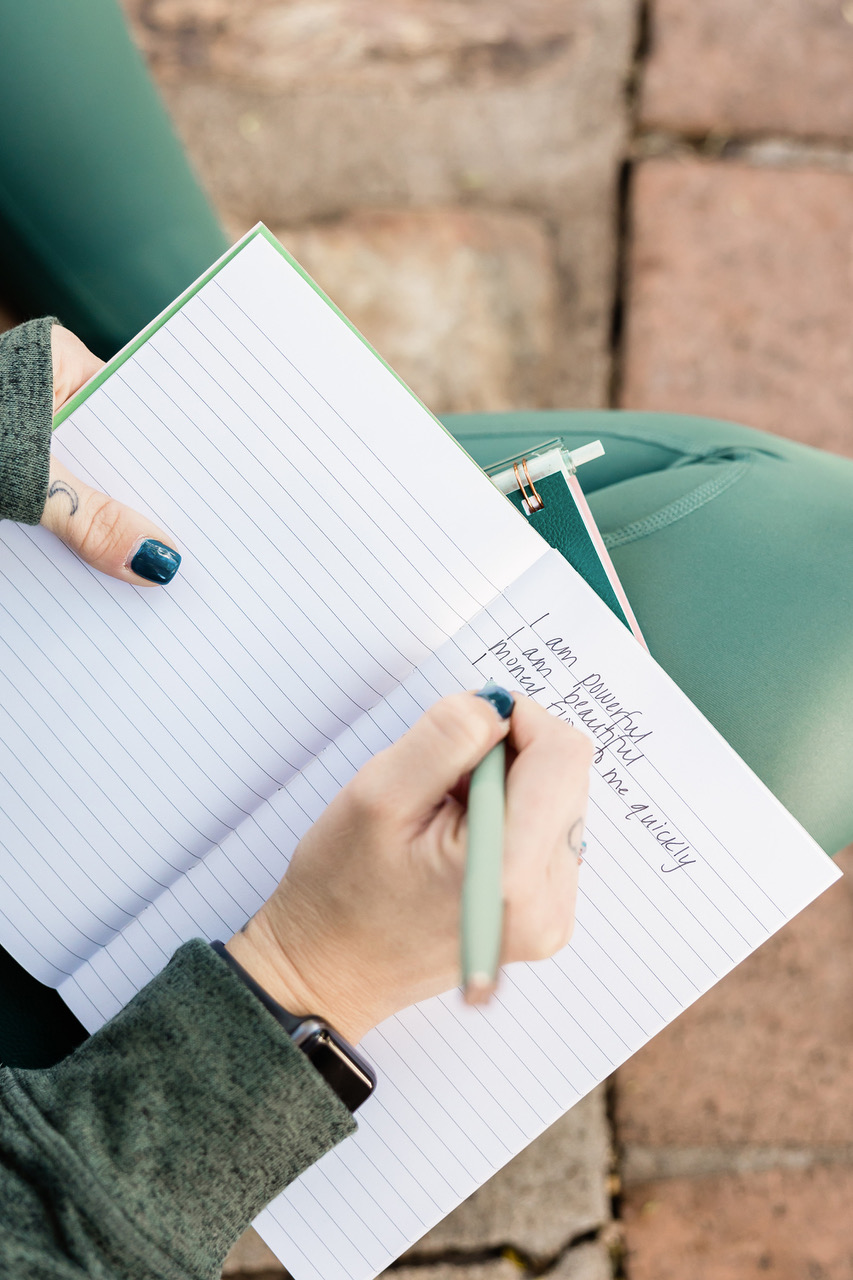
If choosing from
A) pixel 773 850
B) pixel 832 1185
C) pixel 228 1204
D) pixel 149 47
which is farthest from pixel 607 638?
pixel 149 47

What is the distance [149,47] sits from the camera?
4.07 feet

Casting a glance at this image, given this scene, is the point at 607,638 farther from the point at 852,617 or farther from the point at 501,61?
the point at 501,61

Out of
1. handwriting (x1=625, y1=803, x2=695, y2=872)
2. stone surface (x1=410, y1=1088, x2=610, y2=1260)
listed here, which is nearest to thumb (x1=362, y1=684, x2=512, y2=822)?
handwriting (x1=625, y1=803, x2=695, y2=872)

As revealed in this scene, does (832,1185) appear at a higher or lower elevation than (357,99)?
lower

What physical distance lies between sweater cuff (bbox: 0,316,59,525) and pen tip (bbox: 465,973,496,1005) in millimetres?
434

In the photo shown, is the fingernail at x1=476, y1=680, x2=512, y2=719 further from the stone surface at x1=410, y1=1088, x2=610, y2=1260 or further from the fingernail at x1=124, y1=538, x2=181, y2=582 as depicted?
the stone surface at x1=410, y1=1088, x2=610, y2=1260

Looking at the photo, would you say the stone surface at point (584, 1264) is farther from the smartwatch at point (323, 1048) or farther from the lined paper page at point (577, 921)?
the smartwatch at point (323, 1048)

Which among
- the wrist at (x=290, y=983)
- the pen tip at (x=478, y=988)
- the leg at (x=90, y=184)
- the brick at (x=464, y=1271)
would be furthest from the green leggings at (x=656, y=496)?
the brick at (x=464, y=1271)

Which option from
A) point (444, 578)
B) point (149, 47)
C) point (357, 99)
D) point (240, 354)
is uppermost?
point (149, 47)

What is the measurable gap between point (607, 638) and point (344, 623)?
18 cm

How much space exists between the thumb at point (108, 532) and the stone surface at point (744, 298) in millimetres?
Result: 826

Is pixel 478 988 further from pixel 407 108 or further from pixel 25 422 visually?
pixel 407 108

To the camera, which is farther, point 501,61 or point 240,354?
point 501,61

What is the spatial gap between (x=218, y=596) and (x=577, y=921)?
13.4 inches
